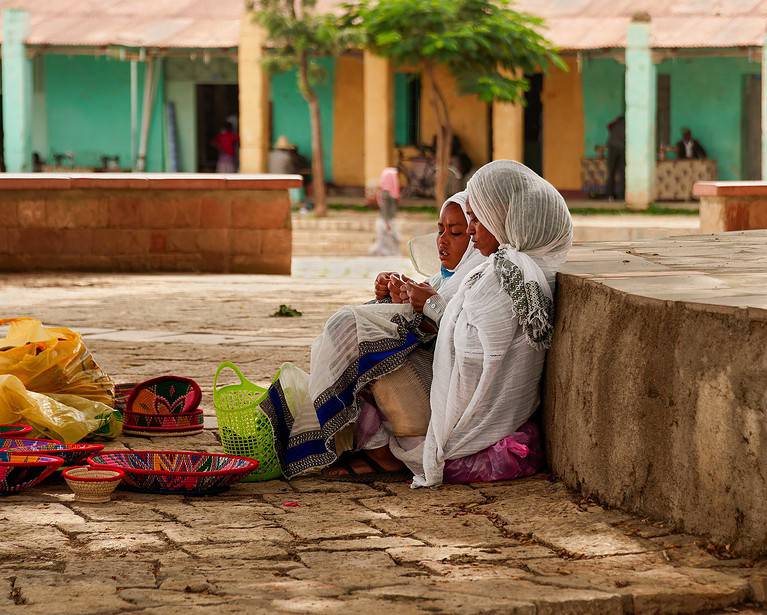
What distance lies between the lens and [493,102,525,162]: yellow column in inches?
938

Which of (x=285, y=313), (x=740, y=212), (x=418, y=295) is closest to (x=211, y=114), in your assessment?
(x=740, y=212)

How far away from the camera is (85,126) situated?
27141mm

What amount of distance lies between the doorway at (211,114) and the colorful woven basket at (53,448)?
22.1 m

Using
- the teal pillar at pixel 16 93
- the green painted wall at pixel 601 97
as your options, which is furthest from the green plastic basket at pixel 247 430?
the teal pillar at pixel 16 93

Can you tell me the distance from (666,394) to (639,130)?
766 inches

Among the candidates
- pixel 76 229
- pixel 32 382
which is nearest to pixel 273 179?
pixel 76 229

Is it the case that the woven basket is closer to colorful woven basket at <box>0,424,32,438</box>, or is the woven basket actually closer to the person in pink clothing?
colorful woven basket at <box>0,424,32,438</box>

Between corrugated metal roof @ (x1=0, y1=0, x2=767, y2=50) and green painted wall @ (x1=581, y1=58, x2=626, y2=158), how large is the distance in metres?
1.24

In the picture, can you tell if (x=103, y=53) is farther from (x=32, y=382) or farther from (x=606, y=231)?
(x=32, y=382)

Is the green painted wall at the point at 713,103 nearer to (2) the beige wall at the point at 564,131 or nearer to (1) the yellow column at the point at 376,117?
(2) the beige wall at the point at 564,131

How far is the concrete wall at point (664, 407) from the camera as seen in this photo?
404 centimetres

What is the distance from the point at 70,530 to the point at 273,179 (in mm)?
9515

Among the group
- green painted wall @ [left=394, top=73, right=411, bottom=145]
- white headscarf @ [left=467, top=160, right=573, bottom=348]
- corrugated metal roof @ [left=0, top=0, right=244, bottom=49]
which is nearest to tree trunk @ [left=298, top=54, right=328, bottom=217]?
corrugated metal roof @ [left=0, top=0, right=244, bottom=49]

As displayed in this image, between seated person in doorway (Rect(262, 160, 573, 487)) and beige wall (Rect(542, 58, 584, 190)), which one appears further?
beige wall (Rect(542, 58, 584, 190))
